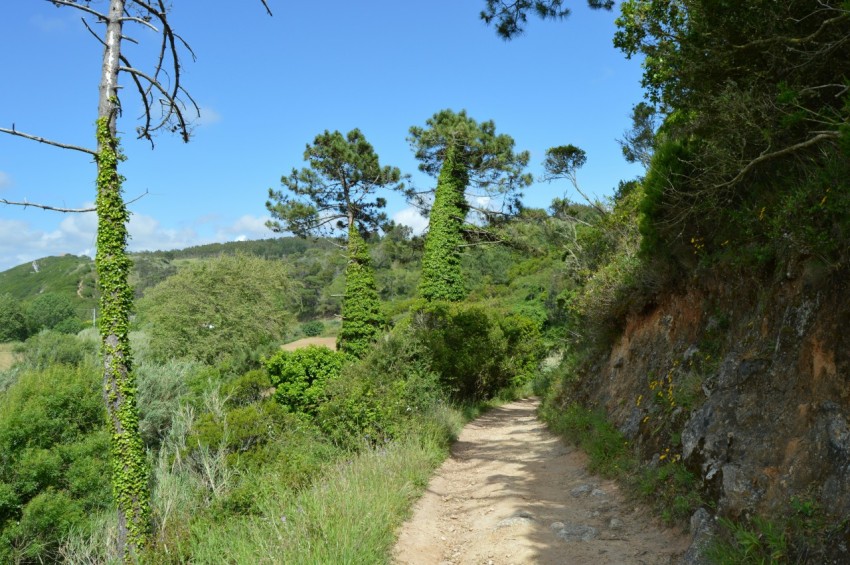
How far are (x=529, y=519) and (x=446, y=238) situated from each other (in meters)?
19.9

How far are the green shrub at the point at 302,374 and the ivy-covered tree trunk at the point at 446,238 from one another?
230 inches

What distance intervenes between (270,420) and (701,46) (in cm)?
1202

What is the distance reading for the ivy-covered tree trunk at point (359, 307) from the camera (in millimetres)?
23812

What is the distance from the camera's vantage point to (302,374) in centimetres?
Answer: 2103

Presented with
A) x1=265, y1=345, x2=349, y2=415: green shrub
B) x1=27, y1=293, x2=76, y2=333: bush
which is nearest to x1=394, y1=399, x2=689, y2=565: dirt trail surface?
x1=265, y1=345, x2=349, y2=415: green shrub

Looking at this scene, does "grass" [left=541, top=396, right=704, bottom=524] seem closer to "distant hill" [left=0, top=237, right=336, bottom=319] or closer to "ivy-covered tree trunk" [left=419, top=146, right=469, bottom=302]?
"ivy-covered tree trunk" [left=419, top=146, right=469, bottom=302]

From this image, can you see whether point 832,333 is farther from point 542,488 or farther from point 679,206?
point 542,488

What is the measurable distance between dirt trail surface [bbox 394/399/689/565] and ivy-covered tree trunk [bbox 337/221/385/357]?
1372cm

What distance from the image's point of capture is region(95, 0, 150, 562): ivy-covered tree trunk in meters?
8.46

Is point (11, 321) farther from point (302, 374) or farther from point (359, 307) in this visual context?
point (302, 374)

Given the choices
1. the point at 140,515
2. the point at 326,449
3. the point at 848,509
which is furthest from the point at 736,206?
the point at 140,515

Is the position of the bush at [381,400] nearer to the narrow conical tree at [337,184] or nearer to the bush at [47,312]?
the narrow conical tree at [337,184]

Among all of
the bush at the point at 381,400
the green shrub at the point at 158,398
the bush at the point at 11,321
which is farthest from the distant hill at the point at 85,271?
the bush at the point at 381,400

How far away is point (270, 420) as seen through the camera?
14406 mm
